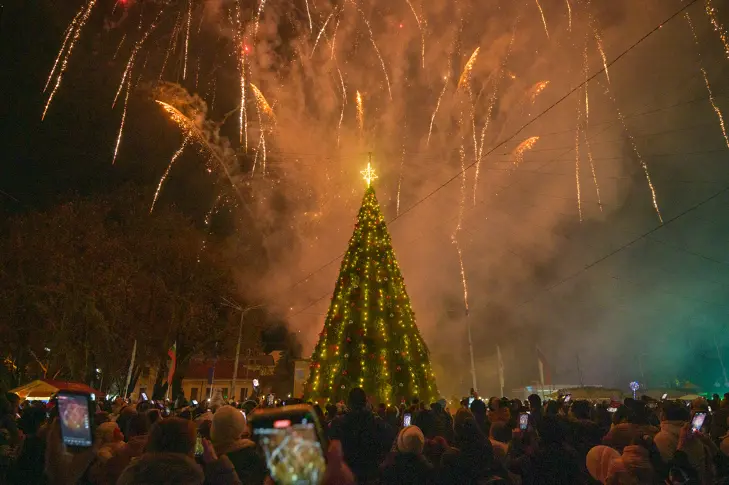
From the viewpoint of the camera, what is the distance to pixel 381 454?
480 cm

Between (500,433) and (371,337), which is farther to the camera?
(371,337)

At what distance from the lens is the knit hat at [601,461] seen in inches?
170

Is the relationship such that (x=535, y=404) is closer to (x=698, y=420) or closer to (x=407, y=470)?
(x=698, y=420)

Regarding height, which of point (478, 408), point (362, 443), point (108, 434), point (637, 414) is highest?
point (478, 408)

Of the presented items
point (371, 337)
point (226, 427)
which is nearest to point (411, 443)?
point (226, 427)

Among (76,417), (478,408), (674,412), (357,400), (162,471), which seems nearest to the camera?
(162,471)

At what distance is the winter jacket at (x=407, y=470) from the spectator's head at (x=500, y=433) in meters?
2.15

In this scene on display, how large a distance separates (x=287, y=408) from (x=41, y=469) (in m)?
3.30

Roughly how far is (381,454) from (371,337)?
39.5 ft

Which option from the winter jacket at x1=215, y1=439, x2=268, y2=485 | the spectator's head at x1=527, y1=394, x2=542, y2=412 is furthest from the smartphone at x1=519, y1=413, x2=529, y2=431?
the winter jacket at x1=215, y1=439, x2=268, y2=485

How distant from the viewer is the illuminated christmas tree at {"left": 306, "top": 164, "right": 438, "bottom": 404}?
53.9 ft

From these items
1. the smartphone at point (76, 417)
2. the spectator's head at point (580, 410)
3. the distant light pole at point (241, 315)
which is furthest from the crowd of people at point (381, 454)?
the distant light pole at point (241, 315)

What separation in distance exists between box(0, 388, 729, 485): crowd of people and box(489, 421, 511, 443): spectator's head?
18 millimetres

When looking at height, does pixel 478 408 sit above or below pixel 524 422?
above
